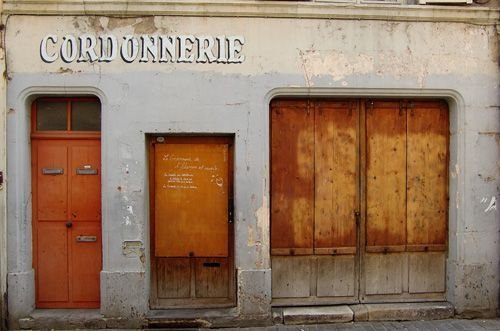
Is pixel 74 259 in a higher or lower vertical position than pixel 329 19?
lower

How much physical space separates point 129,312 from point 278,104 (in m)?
3.26

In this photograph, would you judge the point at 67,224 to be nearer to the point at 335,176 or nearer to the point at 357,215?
the point at 335,176

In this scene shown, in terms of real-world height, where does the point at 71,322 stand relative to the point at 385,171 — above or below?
below

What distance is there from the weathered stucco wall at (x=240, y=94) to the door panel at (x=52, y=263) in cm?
18

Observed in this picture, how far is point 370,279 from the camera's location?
20.2 ft

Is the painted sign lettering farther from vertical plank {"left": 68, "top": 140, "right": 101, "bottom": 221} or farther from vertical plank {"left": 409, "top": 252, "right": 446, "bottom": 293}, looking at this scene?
vertical plank {"left": 409, "top": 252, "right": 446, "bottom": 293}

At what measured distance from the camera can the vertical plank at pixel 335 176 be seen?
19.9 ft

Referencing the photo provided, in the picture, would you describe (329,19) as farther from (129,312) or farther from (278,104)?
(129,312)

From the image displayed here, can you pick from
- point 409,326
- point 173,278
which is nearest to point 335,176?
point 409,326

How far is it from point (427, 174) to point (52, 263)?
5.11m

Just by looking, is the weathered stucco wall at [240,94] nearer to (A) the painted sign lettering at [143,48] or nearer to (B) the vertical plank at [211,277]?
(A) the painted sign lettering at [143,48]

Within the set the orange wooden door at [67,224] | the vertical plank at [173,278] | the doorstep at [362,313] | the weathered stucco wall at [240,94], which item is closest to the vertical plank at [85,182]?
the orange wooden door at [67,224]

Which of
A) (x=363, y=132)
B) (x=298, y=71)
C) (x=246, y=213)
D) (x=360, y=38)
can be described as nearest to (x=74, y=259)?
(x=246, y=213)

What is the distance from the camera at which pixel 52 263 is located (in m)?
5.95
